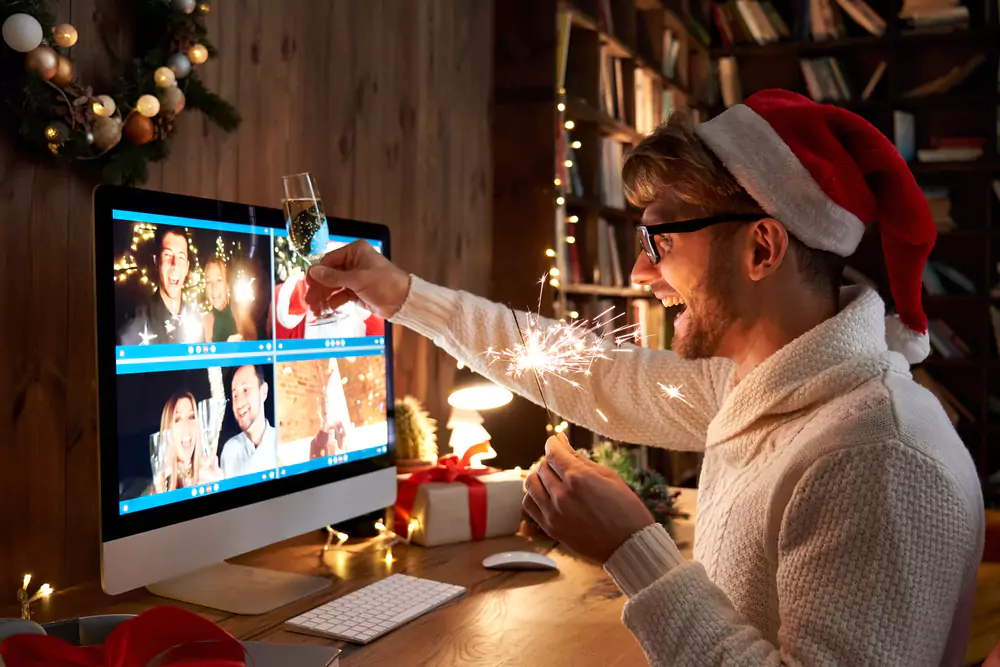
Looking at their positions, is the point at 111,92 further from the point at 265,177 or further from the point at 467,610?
the point at 467,610

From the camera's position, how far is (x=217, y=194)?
1.88 meters

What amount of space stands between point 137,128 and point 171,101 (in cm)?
9

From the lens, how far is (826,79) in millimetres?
4750

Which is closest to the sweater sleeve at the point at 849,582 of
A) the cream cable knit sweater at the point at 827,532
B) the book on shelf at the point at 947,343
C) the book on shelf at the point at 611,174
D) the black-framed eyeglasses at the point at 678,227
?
the cream cable knit sweater at the point at 827,532

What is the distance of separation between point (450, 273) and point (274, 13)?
1.04 metres

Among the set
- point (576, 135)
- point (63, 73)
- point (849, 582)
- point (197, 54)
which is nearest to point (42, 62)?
point (63, 73)

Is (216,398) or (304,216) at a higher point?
(304,216)

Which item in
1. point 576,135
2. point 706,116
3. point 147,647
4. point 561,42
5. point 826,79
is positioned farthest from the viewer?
point 706,116

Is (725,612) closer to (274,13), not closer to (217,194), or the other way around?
(217,194)

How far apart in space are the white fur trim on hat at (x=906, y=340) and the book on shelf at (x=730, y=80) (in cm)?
385

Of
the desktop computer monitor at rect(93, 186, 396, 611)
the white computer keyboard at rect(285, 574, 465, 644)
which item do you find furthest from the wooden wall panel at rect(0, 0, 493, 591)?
the white computer keyboard at rect(285, 574, 465, 644)

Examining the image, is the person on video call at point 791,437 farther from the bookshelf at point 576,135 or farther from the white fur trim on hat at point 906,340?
the bookshelf at point 576,135

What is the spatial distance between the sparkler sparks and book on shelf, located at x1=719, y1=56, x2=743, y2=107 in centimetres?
364

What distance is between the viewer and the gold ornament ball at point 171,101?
5.16ft
